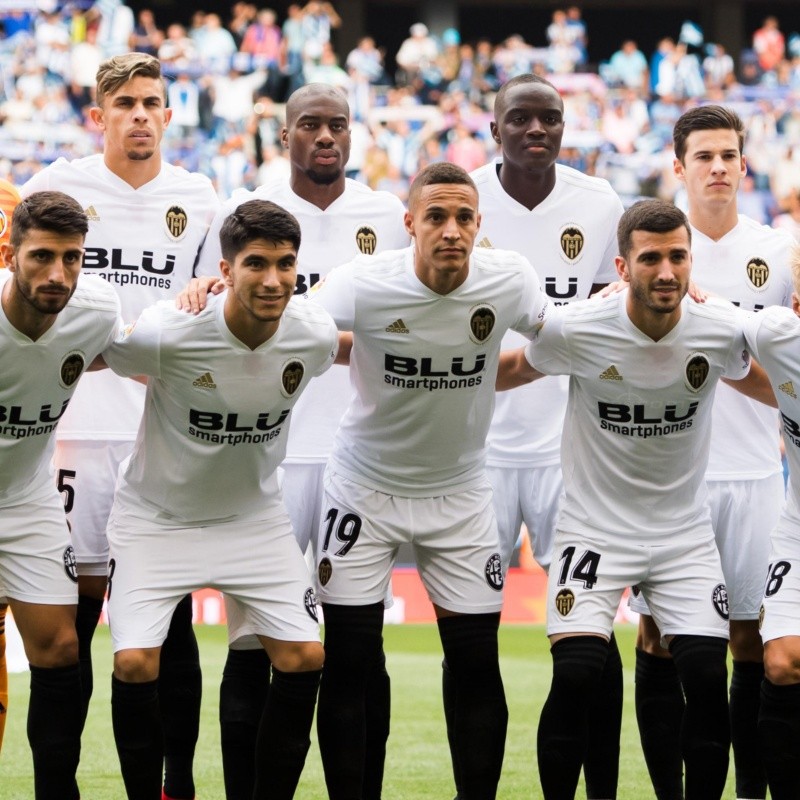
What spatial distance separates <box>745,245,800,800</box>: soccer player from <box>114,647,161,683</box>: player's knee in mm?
2208

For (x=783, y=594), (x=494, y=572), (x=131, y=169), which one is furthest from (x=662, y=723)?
(x=131, y=169)

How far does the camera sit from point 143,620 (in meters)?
4.91

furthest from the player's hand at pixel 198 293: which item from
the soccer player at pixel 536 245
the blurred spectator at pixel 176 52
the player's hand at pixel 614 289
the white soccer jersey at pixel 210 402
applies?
the blurred spectator at pixel 176 52

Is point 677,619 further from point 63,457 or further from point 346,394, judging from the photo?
point 63,457

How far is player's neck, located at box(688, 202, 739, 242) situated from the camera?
5871 millimetres

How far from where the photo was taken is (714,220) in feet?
19.3

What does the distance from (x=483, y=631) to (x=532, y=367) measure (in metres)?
1.04

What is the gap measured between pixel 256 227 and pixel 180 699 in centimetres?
201

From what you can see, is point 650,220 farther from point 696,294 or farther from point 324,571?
point 324,571

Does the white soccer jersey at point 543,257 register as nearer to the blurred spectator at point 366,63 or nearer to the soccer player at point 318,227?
the soccer player at point 318,227

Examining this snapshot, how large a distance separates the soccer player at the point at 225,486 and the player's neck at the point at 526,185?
1290mm

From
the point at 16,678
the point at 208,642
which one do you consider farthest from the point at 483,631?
the point at 208,642

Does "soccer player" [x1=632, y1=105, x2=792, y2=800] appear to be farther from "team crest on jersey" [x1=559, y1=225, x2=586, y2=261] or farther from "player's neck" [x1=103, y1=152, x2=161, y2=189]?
"player's neck" [x1=103, y1=152, x2=161, y2=189]

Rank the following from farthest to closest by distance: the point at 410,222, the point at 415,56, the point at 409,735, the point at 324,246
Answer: the point at 415,56, the point at 409,735, the point at 324,246, the point at 410,222
